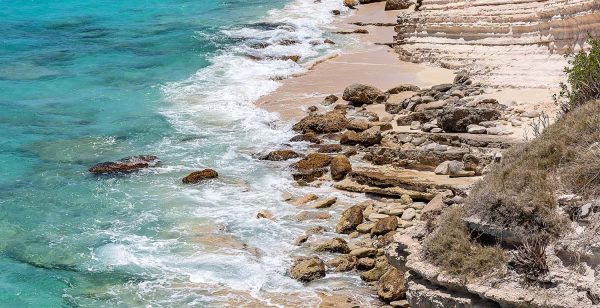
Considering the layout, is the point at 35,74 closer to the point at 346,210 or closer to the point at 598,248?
the point at 346,210

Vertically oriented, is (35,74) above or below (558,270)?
below

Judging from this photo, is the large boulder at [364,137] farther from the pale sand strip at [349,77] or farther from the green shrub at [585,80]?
the green shrub at [585,80]

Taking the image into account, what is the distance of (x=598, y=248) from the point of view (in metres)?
9.45

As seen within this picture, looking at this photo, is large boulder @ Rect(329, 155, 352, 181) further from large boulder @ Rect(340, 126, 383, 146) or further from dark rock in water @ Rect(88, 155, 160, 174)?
dark rock in water @ Rect(88, 155, 160, 174)

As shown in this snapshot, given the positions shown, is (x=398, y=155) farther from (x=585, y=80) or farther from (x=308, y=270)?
(x=585, y=80)

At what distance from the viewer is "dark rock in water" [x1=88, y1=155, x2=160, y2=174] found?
22.1 metres

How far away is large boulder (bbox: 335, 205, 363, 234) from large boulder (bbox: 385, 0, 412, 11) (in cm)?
2820

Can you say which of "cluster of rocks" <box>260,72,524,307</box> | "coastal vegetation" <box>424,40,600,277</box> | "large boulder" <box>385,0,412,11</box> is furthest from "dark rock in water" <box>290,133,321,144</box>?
"large boulder" <box>385,0,412,11</box>

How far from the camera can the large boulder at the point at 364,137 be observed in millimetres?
21734

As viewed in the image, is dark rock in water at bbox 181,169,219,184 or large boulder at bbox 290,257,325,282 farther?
dark rock in water at bbox 181,169,219,184

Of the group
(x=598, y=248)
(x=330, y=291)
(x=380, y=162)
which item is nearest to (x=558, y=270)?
(x=598, y=248)

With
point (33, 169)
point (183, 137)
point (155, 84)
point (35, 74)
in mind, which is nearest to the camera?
point (33, 169)

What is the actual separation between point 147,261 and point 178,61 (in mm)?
20525

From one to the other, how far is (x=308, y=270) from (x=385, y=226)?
223cm
